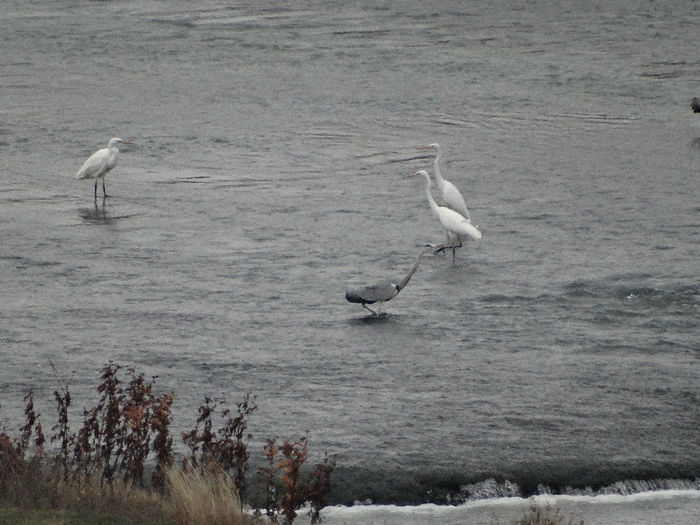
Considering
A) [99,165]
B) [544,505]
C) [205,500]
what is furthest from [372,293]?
[99,165]

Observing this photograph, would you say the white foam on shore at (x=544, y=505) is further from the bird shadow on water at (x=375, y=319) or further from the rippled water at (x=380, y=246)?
the bird shadow on water at (x=375, y=319)

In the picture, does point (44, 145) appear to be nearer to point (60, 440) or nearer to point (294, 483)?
point (60, 440)

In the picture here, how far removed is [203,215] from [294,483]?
1068 centimetres

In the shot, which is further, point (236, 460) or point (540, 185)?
point (540, 185)

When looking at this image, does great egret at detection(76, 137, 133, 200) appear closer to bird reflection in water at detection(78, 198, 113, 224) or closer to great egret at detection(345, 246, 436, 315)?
bird reflection in water at detection(78, 198, 113, 224)

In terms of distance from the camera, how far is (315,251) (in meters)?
17.1

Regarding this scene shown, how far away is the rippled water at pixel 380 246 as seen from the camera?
38.3ft

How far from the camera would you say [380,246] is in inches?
680

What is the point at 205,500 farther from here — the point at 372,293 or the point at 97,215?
the point at 97,215

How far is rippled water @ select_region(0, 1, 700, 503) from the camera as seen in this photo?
38.3 feet

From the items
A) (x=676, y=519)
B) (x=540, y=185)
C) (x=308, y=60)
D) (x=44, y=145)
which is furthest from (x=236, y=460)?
(x=308, y=60)

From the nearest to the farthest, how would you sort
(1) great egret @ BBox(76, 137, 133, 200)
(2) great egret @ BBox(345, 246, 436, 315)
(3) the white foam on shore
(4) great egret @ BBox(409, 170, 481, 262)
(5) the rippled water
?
(3) the white foam on shore < (5) the rippled water < (2) great egret @ BBox(345, 246, 436, 315) < (4) great egret @ BBox(409, 170, 481, 262) < (1) great egret @ BBox(76, 137, 133, 200)

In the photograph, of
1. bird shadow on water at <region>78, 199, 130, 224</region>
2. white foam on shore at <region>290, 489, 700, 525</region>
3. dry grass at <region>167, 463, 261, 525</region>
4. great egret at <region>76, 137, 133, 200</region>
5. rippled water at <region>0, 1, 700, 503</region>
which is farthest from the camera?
great egret at <region>76, 137, 133, 200</region>

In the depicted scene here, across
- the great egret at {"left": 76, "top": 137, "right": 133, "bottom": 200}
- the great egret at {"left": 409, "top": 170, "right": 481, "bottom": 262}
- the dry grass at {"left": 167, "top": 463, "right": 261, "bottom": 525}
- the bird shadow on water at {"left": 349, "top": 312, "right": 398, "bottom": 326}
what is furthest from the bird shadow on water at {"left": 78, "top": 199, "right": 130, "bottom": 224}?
the dry grass at {"left": 167, "top": 463, "right": 261, "bottom": 525}
